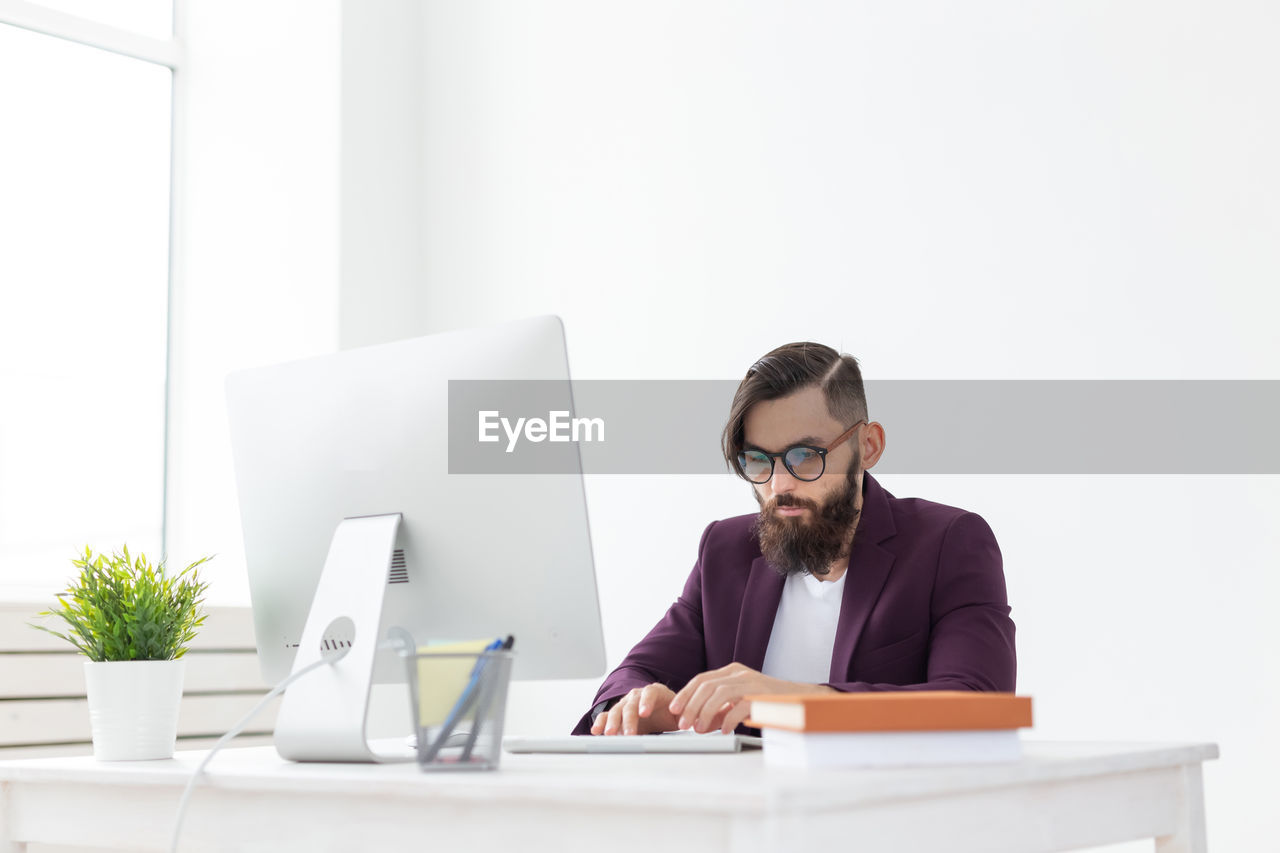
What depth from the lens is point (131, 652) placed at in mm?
1456

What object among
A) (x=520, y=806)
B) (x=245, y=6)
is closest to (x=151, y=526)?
(x=245, y=6)

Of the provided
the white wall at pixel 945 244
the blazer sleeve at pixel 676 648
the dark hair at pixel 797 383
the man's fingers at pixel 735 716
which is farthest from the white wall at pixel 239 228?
the man's fingers at pixel 735 716

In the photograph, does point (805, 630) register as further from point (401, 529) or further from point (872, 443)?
point (401, 529)

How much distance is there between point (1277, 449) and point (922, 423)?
27.5 inches

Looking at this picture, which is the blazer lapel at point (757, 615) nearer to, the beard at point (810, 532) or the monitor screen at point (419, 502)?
the beard at point (810, 532)

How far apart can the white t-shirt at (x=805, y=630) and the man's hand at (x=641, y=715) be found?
408 millimetres

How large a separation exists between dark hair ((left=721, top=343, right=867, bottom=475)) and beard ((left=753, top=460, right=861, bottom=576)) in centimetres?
9

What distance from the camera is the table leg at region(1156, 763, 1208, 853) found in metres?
1.25

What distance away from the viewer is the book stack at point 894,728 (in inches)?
41.3

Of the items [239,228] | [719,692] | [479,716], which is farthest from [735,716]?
[239,228]

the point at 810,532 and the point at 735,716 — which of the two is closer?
the point at 735,716

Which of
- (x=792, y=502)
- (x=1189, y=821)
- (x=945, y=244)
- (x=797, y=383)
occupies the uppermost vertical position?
(x=945, y=244)

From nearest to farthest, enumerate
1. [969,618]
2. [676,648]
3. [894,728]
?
1. [894,728]
2. [969,618]
3. [676,648]

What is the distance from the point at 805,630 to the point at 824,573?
9 cm
